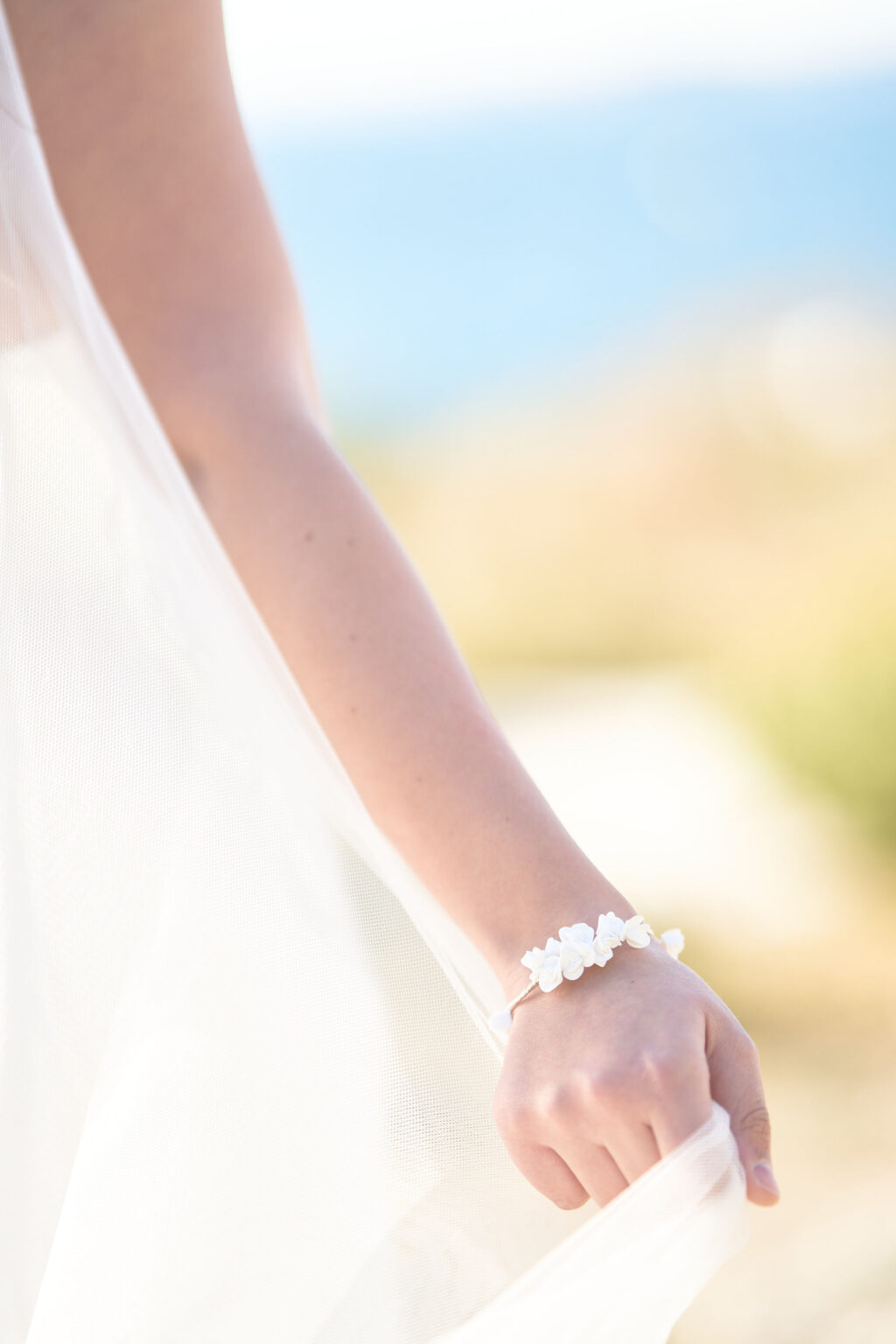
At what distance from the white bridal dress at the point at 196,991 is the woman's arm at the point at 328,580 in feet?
0.06

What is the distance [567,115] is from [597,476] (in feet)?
4.47

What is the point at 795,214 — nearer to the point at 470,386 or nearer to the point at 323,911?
the point at 470,386

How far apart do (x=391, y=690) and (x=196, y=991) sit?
13 cm

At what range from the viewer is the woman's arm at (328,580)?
0.38 meters

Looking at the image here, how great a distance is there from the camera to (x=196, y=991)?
0.40m

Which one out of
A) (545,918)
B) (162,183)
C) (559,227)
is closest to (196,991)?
(545,918)

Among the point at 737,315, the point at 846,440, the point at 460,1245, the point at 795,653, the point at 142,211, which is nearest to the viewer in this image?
the point at 460,1245

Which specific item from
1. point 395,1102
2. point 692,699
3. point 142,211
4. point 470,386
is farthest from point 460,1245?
point 470,386

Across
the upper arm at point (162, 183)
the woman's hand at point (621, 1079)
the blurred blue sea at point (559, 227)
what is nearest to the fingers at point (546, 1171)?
the woman's hand at point (621, 1079)

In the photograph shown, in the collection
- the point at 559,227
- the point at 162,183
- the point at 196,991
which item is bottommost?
the point at 196,991

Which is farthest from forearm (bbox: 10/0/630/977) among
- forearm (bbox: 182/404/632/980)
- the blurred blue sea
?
the blurred blue sea

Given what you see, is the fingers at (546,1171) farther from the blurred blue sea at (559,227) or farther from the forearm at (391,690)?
the blurred blue sea at (559,227)

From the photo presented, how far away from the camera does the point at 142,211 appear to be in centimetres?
51

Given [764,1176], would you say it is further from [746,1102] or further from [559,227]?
[559,227]
